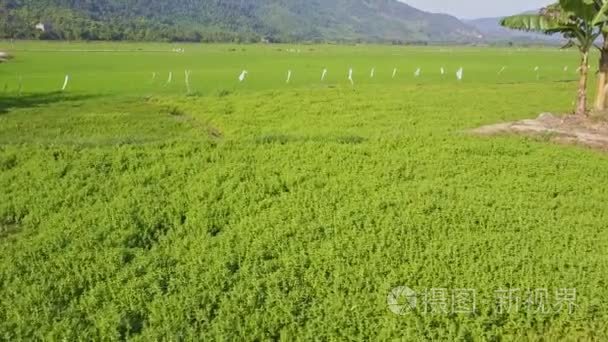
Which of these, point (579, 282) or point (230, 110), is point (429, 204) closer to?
point (579, 282)

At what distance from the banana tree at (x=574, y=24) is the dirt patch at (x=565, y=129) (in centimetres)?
113

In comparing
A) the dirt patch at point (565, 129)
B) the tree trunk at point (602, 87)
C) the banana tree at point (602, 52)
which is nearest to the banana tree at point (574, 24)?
the banana tree at point (602, 52)

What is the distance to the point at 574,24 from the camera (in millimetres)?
16578

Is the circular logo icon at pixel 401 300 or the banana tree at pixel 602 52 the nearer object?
the circular logo icon at pixel 401 300

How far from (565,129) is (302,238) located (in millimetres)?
10561

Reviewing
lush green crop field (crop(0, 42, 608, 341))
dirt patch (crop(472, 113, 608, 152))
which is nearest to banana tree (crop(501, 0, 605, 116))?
dirt patch (crop(472, 113, 608, 152))

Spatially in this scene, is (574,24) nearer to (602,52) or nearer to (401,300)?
(602,52)

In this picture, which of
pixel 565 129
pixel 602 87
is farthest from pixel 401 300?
pixel 602 87

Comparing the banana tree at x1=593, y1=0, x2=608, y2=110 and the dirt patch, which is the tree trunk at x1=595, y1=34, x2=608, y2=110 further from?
the dirt patch

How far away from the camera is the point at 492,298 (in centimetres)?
629

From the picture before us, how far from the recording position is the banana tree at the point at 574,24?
15.6 metres

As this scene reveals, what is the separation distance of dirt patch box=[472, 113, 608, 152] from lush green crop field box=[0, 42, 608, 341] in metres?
1.17

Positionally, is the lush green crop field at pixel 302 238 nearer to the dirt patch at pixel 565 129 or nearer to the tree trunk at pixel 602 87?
the dirt patch at pixel 565 129

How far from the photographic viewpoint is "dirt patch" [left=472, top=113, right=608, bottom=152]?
13.6 meters
